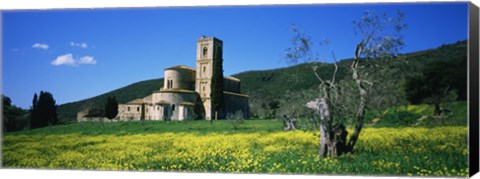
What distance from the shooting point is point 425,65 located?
54.6ft

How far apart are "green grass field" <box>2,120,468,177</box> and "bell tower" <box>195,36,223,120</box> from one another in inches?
33.9

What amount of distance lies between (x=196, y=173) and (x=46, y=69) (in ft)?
20.4

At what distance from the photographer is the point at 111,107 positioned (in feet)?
68.2

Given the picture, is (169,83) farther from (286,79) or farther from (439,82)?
(439,82)

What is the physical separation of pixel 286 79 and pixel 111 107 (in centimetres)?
603

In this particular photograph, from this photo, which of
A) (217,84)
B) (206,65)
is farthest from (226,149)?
(206,65)

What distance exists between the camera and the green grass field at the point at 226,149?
16.2m

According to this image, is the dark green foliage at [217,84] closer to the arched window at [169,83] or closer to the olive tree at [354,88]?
the arched window at [169,83]

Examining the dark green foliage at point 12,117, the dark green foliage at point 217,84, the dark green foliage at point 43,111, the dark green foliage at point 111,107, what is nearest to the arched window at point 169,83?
the dark green foliage at point 217,84

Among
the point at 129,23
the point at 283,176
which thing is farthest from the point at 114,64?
the point at 283,176

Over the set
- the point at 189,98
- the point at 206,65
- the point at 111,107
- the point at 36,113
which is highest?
the point at 206,65

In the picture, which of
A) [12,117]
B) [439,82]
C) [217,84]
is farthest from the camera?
[217,84]

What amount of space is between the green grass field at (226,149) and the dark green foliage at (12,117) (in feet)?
0.77

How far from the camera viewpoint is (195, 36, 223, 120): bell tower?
19203 mm
